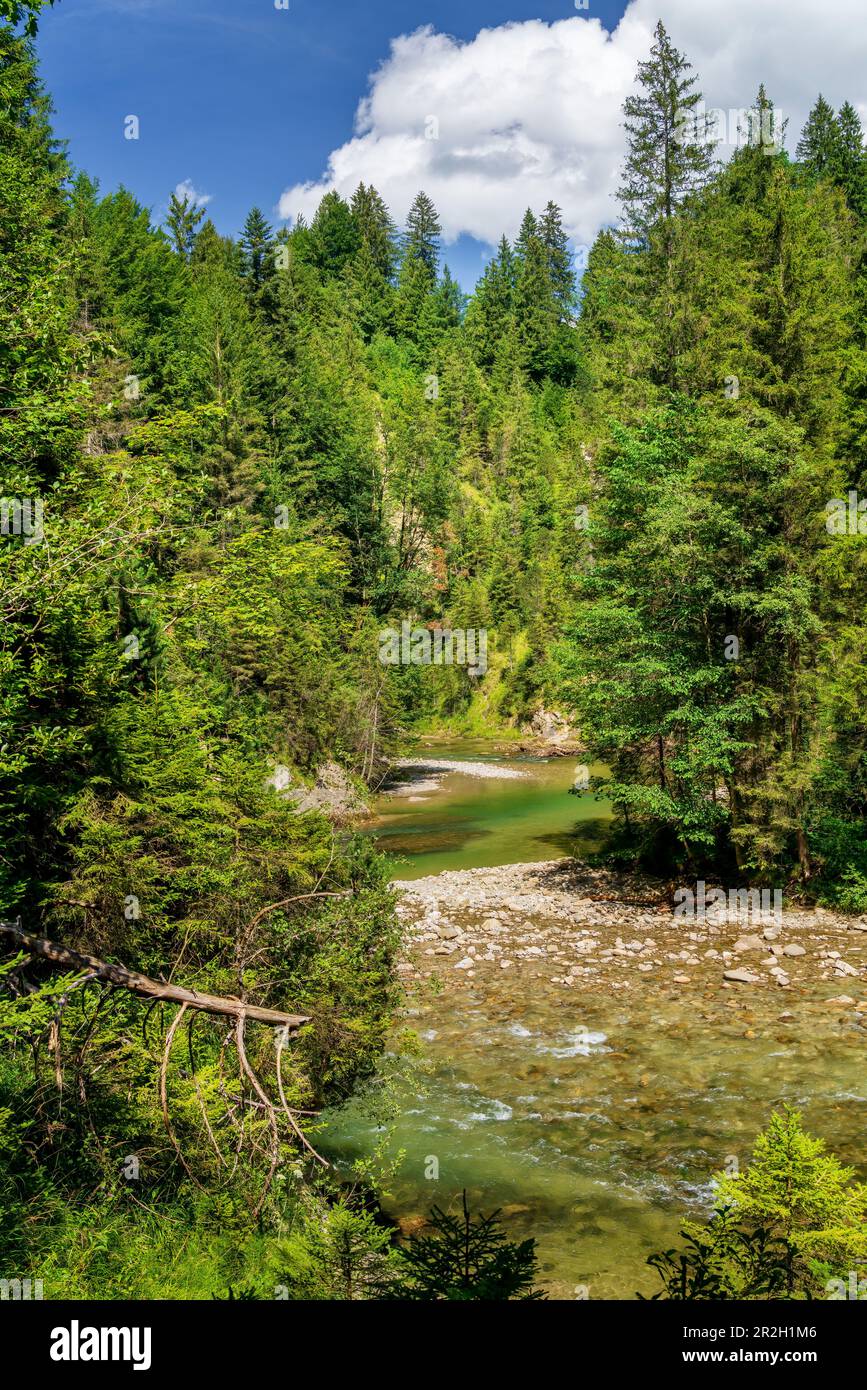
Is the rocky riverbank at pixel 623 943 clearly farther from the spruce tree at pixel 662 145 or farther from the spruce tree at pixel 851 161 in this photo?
the spruce tree at pixel 851 161

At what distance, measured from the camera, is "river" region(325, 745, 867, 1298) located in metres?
8.20

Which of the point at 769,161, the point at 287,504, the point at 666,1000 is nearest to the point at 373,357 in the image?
the point at 287,504

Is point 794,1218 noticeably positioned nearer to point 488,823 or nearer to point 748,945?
point 748,945

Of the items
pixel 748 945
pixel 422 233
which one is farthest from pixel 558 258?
pixel 748 945

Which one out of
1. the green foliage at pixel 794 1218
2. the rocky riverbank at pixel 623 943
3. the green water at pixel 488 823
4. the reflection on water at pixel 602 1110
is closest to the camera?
→ the green foliage at pixel 794 1218

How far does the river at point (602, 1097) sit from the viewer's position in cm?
820

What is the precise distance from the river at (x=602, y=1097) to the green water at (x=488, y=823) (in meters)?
6.42

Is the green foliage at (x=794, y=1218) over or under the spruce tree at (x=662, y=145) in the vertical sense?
under

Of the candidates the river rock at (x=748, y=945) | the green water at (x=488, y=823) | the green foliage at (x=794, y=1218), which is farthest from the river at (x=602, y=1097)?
the green water at (x=488, y=823)

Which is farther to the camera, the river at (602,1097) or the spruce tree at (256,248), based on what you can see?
the spruce tree at (256,248)

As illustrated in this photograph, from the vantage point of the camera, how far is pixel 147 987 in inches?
199

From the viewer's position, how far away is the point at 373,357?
78.6m

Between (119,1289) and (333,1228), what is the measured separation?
5.47 ft
